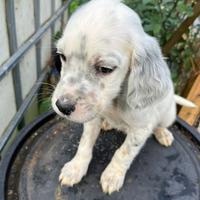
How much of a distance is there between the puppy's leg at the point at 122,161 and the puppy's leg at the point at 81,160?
10cm

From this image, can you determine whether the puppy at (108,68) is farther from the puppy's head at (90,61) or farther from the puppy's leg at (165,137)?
the puppy's leg at (165,137)

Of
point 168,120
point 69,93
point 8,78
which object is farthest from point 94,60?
point 8,78

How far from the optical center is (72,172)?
1.39m

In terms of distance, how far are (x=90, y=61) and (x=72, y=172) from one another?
560 mm

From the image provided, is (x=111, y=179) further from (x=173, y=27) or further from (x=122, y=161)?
(x=173, y=27)

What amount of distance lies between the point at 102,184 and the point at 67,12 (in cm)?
165

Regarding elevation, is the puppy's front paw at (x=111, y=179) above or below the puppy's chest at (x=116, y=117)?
below

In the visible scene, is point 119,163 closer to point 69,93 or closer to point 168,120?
point 168,120

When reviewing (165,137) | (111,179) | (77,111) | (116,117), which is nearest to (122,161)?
(111,179)

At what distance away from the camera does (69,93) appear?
104 centimetres

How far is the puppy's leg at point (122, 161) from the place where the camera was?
135 cm

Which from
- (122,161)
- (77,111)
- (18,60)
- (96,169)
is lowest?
(96,169)

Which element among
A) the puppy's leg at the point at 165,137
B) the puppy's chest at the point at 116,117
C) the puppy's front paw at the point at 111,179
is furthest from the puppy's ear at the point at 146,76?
the puppy's leg at the point at 165,137

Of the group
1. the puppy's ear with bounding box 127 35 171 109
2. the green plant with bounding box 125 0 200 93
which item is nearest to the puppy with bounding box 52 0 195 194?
the puppy's ear with bounding box 127 35 171 109
